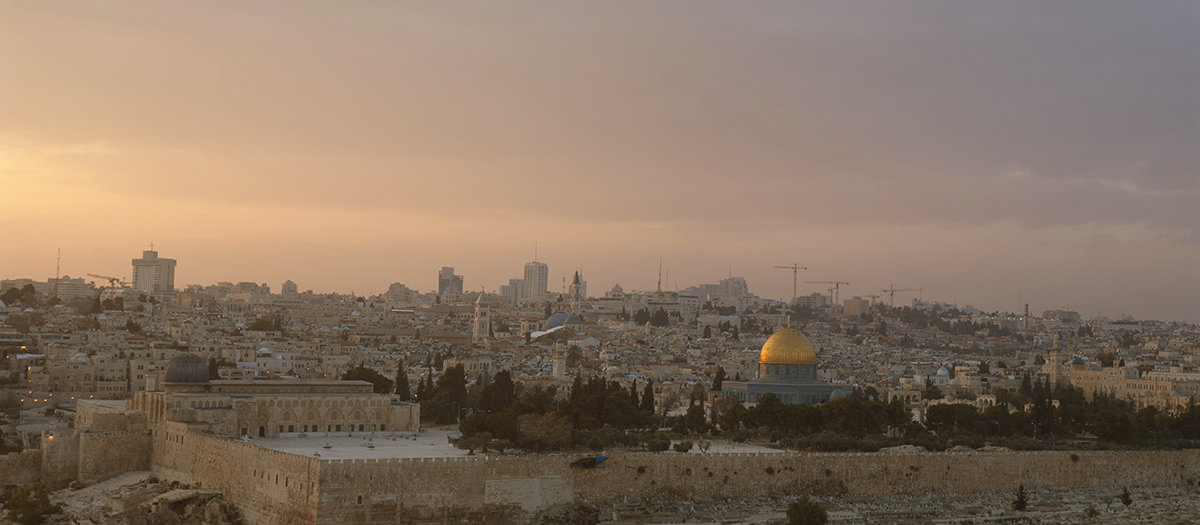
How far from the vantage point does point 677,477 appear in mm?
36156

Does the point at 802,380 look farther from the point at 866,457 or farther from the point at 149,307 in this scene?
the point at 149,307

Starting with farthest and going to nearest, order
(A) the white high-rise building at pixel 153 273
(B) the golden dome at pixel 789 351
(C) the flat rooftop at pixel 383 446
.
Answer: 1. (A) the white high-rise building at pixel 153 273
2. (B) the golden dome at pixel 789 351
3. (C) the flat rooftop at pixel 383 446

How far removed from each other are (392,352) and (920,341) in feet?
220

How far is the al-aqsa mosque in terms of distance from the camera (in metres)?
58.7

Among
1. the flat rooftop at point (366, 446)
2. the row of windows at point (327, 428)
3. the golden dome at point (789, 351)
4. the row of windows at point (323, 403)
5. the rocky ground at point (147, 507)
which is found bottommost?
the rocky ground at point (147, 507)

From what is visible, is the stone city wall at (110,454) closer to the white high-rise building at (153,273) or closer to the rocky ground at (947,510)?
the rocky ground at (947,510)

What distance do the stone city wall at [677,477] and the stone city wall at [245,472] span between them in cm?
76

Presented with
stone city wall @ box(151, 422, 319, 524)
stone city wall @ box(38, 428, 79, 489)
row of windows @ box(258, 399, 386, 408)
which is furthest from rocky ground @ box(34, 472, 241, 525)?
row of windows @ box(258, 399, 386, 408)

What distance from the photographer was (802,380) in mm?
60094

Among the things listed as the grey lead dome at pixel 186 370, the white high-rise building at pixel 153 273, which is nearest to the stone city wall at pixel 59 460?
the grey lead dome at pixel 186 370

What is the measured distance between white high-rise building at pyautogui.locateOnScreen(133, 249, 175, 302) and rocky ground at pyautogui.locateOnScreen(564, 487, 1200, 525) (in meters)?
115

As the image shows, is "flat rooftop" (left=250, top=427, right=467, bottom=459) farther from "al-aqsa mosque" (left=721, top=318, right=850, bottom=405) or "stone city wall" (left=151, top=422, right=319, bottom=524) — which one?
"al-aqsa mosque" (left=721, top=318, right=850, bottom=405)

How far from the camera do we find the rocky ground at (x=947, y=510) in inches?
1375

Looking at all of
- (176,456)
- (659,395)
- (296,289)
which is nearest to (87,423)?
(176,456)
